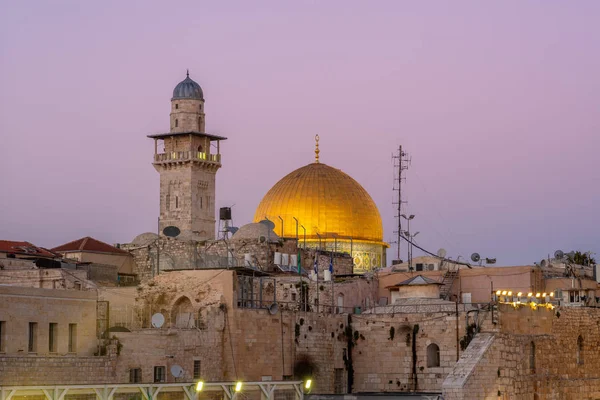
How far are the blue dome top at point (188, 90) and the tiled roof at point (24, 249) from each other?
14.8m

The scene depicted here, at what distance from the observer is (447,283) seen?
52.7 meters

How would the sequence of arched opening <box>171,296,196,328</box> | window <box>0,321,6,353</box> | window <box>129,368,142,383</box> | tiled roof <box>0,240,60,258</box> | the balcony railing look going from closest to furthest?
window <box>0,321,6,353</box>
window <box>129,368,142,383</box>
arched opening <box>171,296,196,328</box>
tiled roof <box>0,240,60,258</box>
the balcony railing

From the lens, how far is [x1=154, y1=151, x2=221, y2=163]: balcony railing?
225ft

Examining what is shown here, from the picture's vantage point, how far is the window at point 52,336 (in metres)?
41.0

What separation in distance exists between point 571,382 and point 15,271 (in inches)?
789

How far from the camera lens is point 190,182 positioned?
226ft

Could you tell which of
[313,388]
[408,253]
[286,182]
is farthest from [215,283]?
[286,182]

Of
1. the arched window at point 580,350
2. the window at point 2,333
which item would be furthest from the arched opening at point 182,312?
the arched window at point 580,350

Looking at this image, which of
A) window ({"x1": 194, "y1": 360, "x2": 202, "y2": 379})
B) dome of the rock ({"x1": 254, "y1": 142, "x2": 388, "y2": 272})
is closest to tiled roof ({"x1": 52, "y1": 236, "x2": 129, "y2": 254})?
dome of the rock ({"x1": 254, "y1": 142, "x2": 388, "y2": 272})

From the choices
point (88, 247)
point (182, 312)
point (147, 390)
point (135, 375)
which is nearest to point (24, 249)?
point (88, 247)

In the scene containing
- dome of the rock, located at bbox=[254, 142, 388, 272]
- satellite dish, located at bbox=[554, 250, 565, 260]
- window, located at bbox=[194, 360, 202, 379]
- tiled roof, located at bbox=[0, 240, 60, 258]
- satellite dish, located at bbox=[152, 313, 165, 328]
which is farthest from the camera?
dome of the rock, located at bbox=[254, 142, 388, 272]

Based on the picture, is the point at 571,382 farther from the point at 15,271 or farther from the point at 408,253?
the point at 15,271

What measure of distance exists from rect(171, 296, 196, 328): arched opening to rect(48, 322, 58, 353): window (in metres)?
4.90

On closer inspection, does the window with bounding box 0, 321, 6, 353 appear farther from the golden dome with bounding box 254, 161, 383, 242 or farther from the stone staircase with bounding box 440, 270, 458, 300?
the golden dome with bounding box 254, 161, 383, 242
